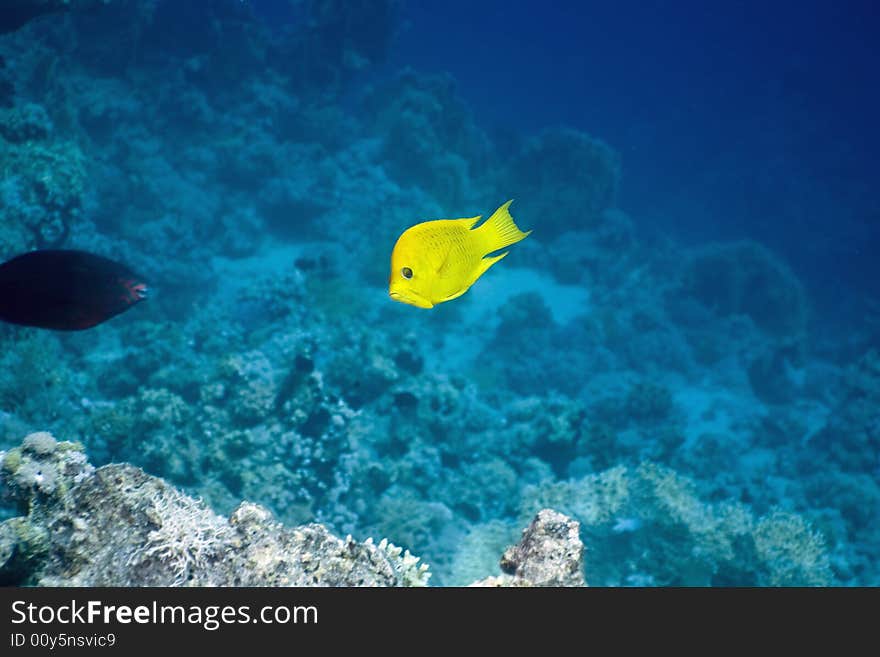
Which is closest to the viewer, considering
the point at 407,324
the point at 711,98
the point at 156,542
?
the point at 156,542

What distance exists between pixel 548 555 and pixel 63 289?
2.27 metres

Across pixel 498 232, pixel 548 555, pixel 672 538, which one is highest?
pixel 498 232

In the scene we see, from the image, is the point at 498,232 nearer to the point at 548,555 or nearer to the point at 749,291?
the point at 548,555

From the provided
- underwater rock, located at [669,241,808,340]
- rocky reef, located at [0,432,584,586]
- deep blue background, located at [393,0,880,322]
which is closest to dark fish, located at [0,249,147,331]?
rocky reef, located at [0,432,584,586]

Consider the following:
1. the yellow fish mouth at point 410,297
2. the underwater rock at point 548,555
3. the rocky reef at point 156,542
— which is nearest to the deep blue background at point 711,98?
the underwater rock at point 548,555

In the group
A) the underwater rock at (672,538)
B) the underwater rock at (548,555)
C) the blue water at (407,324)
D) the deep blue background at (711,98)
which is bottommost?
the underwater rock at (548,555)

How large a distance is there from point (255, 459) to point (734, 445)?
9204mm

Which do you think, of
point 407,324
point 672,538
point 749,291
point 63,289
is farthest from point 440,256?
point 749,291

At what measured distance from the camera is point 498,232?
6.97 feet

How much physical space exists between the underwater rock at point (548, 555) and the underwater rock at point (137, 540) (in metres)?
0.57

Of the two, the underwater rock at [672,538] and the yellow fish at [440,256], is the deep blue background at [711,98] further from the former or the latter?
the yellow fish at [440,256]

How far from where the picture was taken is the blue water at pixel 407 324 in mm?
6133

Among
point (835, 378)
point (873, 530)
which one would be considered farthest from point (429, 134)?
point (873, 530)

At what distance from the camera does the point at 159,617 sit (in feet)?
5.50
